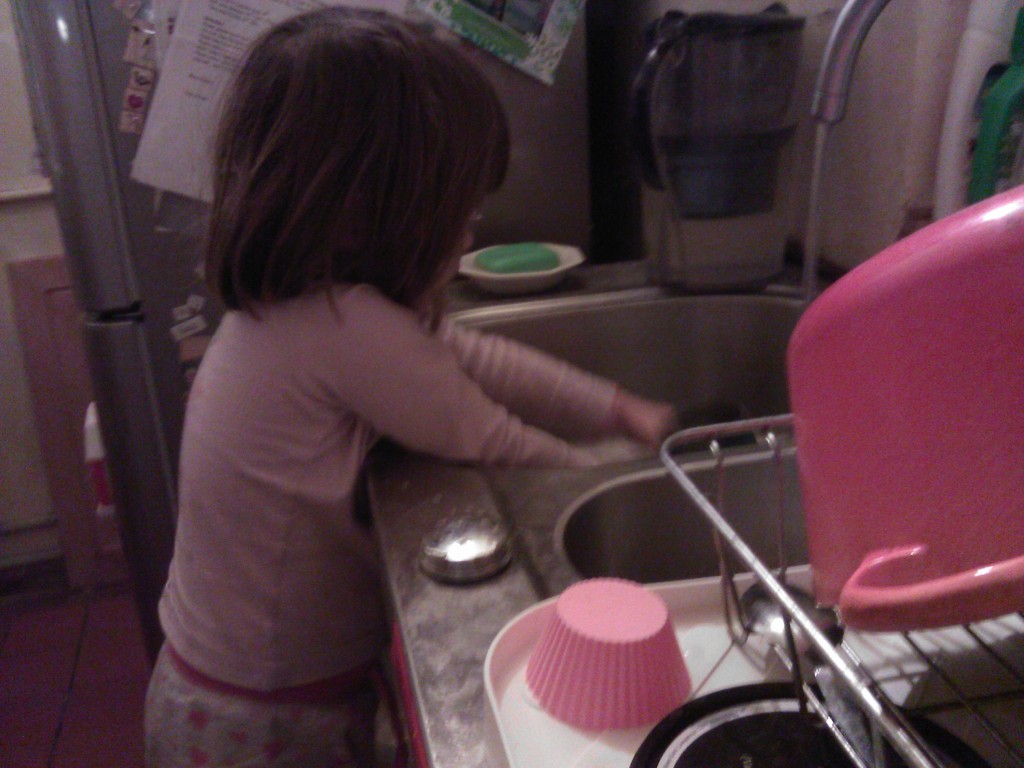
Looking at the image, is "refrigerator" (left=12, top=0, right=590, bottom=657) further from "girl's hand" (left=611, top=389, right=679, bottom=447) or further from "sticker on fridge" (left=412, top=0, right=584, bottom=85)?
"girl's hand" (left=611, top=389, right=679, bottom=447)

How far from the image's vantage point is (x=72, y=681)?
1.77 m

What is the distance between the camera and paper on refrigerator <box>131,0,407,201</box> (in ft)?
3.51

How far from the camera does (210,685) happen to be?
80 centimetres

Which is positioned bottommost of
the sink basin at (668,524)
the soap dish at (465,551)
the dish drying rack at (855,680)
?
the sink basin at (668,524)

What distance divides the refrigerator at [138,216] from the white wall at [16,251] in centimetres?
75

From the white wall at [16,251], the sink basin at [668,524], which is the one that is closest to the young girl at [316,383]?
the sink basin at [668,524]

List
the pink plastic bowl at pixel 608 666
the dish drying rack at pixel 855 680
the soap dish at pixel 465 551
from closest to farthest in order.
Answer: the dish drying rack at pixel 855 680 < the pink plastic bowl at pixel 608 666 < the soap dish at pixel 465 551

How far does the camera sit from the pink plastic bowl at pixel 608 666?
363mm

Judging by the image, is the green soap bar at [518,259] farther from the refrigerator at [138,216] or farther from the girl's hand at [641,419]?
the girl's hand at [641,419]

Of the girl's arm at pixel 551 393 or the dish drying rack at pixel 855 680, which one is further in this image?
the girl's arm at pixel 551 393

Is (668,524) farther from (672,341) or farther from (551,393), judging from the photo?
(672,341)

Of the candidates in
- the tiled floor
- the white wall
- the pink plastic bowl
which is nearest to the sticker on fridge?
the pink plastic bowl

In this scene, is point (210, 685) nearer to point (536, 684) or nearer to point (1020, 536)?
point (536, 684)

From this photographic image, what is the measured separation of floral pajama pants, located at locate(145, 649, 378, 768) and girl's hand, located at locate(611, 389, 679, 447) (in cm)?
40
